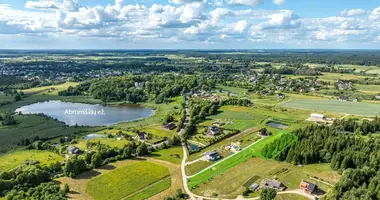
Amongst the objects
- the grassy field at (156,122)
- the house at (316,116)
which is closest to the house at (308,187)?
the grassy field at (156,122)

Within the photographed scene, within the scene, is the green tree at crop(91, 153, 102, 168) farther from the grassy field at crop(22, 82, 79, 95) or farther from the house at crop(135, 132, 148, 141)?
the grassy field at crop(22, 82, 79, 95)

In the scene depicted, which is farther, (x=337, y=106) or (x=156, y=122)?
(x=337, y=106)

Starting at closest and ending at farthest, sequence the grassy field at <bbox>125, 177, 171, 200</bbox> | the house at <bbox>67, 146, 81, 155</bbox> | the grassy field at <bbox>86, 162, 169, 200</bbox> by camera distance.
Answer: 1. the grassy field at <bbox>125, 177, 171, 200</bbox>
2. the grassy field at <bbox>86, 162, 169, 200</bbox>
3. the house at <bbox>67, 146, 81, 155</bbox>

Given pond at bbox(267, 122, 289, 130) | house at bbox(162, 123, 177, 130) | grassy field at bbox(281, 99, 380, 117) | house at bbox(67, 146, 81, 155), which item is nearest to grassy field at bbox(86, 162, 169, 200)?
house at bbox(67, 146, 81, 155)

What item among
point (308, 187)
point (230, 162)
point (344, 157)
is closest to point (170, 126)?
point (230, 162)

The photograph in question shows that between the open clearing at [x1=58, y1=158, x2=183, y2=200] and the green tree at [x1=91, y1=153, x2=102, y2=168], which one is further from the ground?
the green tree at [x1=91, y1=153, x2=102, y2=168]

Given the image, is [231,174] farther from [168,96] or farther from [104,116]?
[168,96]

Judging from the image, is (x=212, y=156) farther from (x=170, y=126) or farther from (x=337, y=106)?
(x=337, y=106)
